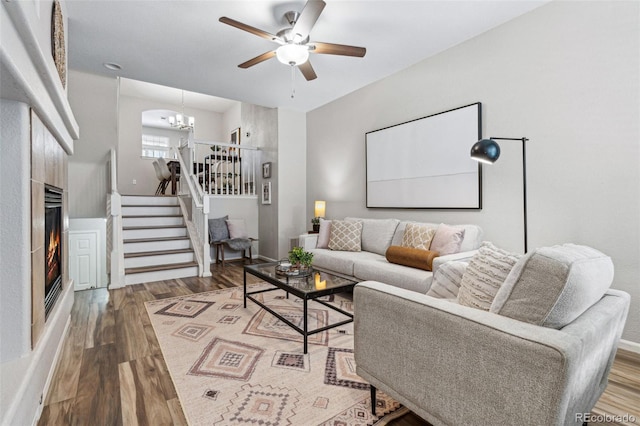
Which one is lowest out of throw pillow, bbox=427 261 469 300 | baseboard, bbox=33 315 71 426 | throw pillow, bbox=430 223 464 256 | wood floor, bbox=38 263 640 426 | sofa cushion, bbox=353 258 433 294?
wood floor, bbox=38 263 640 426

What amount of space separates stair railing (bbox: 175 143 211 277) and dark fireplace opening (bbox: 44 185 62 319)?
6.87ft

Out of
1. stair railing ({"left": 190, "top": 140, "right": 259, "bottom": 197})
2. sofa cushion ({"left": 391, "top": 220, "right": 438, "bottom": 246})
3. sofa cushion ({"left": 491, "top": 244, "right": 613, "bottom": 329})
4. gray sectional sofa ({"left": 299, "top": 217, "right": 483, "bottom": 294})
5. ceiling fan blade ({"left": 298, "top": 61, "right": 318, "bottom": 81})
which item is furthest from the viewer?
stair railing ({"left": 190, "top": 140, "right": 259, "bottom": 197})

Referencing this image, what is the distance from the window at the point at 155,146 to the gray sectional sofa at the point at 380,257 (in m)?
6.80

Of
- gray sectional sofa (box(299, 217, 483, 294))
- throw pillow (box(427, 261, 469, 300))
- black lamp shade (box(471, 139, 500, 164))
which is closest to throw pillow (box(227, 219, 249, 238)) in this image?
gray sectional sofa (box(299, 217, 483, 294))

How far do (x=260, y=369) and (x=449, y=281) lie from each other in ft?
→ 4.58

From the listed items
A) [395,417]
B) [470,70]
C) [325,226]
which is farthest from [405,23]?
[395,417]

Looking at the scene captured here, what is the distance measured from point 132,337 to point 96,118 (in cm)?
380

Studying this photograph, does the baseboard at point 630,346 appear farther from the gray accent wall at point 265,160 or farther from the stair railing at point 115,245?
the stair railing at point 115,245

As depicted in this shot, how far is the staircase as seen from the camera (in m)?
4.40

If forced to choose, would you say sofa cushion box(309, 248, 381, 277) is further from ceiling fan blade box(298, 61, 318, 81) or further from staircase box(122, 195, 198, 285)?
ceiling fan blade box(298, 61, 318, 81)

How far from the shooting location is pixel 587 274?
43.1 inches

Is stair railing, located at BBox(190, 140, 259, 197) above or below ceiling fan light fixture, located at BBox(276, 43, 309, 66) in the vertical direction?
below

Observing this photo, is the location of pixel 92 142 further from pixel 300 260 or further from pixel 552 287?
pixel 552 287

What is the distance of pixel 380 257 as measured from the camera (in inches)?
145
